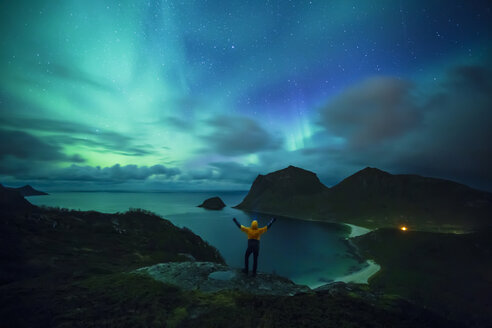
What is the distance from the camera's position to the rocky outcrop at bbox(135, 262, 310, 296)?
36.7 ft

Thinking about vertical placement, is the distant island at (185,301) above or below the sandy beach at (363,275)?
above

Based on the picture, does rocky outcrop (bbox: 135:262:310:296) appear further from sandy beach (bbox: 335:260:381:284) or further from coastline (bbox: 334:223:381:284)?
sandy beach (bbox: 335:260:381:284)

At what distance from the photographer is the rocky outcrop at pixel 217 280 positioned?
11172 mm

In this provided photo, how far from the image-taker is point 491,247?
66.5 meters

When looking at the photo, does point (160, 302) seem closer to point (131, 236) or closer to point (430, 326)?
point (430, 326)

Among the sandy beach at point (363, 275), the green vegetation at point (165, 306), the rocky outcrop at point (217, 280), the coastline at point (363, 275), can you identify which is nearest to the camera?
the green vegetation at point (165, 306)

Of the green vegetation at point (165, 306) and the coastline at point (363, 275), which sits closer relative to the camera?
the green vegetation at point (165, 306)

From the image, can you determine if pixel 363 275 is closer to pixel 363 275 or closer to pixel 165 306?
pixel 363 275

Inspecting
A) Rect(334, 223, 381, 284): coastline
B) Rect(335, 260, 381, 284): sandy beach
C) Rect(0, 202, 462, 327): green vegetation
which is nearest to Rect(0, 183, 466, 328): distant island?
Rect(0, 202, 462, 327): green vegetation

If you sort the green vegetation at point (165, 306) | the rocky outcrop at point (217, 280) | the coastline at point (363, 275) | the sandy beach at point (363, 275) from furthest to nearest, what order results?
the sandy beach at point (363, 275) → the coastline at point (363, 275) → the rocky outcrop at point (217, 280) → the green vegetation at point (165, 306)

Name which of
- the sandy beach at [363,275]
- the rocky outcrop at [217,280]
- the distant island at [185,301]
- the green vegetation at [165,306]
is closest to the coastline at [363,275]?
the sandy beach at [363,275]

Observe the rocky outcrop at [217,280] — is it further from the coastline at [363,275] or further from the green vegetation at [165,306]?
the coastline at [363,275]

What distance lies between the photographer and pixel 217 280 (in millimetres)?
11945

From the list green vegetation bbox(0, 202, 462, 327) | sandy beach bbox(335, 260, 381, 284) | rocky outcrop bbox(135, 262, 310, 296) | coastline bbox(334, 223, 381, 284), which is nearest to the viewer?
green vegetation bbox(0, 202, 462, 327)
